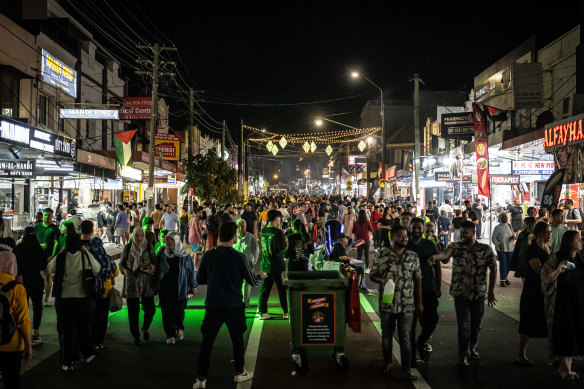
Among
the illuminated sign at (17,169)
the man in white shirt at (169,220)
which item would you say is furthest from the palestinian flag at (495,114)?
the illuminated sign at (17,169)

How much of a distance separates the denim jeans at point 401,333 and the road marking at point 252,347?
1.61 m

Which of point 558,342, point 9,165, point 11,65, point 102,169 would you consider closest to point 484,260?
point 558,342

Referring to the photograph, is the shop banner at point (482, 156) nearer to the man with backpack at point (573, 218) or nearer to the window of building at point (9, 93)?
the man with backpack at point (573, 218)

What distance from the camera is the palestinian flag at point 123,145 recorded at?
71.3ft

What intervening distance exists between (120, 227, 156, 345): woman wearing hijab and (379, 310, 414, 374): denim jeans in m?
3.33

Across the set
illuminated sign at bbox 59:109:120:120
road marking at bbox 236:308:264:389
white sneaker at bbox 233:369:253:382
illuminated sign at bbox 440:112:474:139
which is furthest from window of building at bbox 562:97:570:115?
white sneaker at bbox 233:369:253:382

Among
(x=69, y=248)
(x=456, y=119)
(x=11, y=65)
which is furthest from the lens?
(x=456, y=119)

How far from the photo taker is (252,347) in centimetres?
735

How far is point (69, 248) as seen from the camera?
253 inches

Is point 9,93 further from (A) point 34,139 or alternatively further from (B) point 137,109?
(A) point 34,139

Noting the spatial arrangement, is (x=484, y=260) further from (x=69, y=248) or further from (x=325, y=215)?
(x=325, y=215)

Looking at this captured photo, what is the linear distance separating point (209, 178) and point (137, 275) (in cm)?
2566

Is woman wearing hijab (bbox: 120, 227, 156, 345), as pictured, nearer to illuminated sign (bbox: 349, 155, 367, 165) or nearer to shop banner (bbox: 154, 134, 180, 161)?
shop banner (bbox: 154, 134, 180, 161)

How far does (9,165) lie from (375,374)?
41.3 ft
